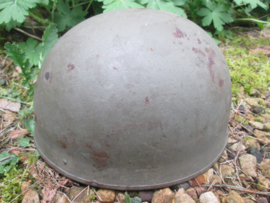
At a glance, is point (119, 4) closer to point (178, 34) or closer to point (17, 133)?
point (178, 34)

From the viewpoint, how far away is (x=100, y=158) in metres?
1.39

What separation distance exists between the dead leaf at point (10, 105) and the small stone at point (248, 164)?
211 cm

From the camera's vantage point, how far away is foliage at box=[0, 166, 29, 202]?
1.57 meters

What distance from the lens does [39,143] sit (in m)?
1.70

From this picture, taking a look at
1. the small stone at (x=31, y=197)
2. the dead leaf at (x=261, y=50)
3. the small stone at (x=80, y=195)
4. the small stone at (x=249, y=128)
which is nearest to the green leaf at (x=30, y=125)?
the small stone at (x=31, y=197)

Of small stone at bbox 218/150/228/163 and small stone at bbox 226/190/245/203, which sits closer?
small stone at bbox 226/190/245/203

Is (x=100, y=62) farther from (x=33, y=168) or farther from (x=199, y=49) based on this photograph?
(x=33, y=168)

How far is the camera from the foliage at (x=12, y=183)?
1.57m

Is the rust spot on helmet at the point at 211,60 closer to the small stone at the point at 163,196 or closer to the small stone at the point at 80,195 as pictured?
the small stone at the point at 163,196

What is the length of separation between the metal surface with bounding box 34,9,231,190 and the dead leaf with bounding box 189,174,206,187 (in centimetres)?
10

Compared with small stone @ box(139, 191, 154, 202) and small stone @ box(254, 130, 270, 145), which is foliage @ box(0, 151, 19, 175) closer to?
small stone @ box(139, 191, 154, 202)

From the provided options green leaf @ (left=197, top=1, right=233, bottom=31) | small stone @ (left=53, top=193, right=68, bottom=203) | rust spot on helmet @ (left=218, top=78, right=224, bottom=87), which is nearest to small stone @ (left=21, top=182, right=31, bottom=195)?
small stone @ (left=53, top=193, right=68, bottom=203)

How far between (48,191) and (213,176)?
1145 millimetres

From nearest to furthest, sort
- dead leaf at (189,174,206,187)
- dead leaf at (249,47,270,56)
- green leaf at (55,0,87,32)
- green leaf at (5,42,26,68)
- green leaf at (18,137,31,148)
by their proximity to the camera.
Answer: dead leaf at (189,174,206,187) → green leaf at (5,42,26,68) → green leaf at (18,137,31,148) → green leaf at (55,0,87,32) → dead leaf at (249,47,270,56)
